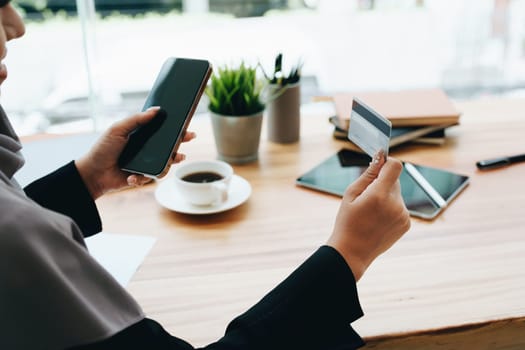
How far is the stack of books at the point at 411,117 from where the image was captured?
125 centimetres

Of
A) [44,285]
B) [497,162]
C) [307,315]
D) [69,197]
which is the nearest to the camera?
[44,285]

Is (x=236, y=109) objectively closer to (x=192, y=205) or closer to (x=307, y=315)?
(x=192, y=205)

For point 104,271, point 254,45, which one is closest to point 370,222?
point 104,271

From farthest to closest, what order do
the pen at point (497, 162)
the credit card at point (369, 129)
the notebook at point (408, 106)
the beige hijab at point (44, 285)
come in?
the notebook at point (408, 106), the pen at point (497, 162), the credit card at point (369, 129), the beige hijab at point (44, 285)

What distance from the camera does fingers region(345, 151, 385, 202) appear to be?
2.52ft

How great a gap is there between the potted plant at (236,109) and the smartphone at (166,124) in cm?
20

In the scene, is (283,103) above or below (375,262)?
above

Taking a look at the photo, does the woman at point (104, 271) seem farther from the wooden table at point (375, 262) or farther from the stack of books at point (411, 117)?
the stack of books at point (411, 117)

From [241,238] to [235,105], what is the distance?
325 millimetres

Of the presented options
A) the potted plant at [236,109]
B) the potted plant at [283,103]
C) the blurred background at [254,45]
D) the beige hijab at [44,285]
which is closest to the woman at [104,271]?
the beige hijab at [44,285]

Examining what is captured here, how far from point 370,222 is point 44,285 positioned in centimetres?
39

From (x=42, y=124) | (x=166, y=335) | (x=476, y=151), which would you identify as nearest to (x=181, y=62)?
(x=166, y=335)

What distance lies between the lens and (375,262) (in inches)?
34.6

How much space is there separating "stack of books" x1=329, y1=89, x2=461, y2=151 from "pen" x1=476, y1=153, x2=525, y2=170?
4.6 inches
